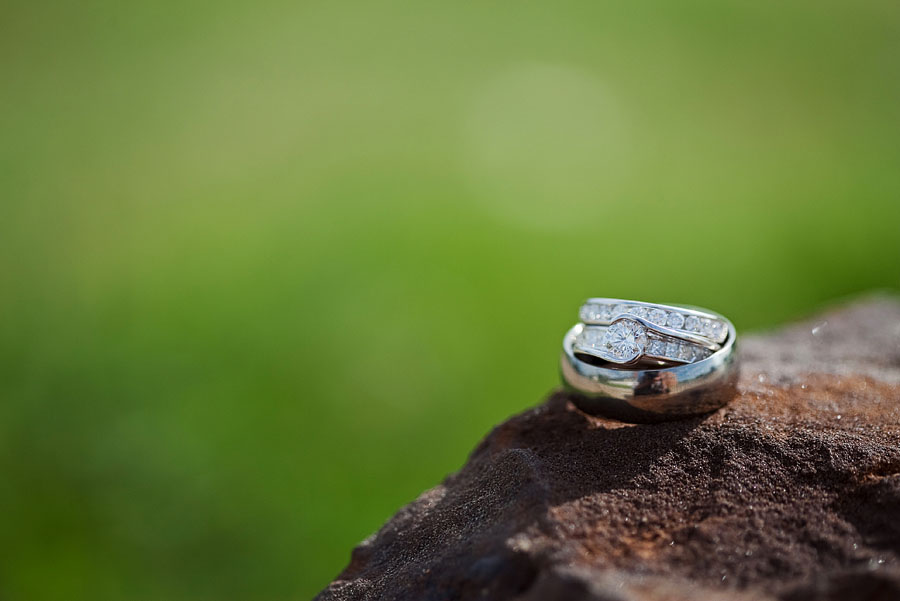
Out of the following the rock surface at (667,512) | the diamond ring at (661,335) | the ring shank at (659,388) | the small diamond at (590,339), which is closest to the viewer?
the rock surface at (667,512)

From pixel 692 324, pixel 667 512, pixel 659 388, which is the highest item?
pixel 692 324

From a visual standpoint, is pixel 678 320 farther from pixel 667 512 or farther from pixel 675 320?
pixel 667 512

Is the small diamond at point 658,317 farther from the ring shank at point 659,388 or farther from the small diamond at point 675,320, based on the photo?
the ring shank at point 659,388

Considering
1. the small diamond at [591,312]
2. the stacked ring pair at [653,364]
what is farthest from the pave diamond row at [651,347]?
the small diamond at [591,312]

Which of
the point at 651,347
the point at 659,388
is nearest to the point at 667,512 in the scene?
the point at 659,388

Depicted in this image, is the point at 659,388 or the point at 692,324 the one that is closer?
the point at 659,388

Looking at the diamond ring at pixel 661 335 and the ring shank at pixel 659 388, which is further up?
the diamond ring at pixel 661 335

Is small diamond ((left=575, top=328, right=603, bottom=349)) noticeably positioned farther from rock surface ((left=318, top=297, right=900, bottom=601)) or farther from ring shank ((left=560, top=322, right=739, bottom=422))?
rock surface ((left=318, top=297, right=900, bottom=601))
